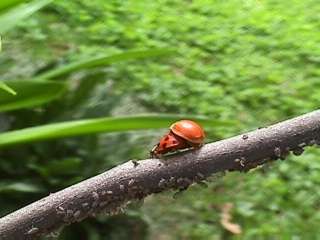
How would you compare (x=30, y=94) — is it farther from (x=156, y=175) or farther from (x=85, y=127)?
(x=156, y=175)

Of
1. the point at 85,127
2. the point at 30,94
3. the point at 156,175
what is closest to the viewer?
the point at 156,175

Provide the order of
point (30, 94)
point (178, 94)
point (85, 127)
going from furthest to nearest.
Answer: point (178, 94) < point (30, 94) < point (85, 127)

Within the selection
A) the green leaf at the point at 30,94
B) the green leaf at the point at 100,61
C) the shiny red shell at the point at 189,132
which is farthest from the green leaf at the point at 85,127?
the shiny red shell at the point at 189,132

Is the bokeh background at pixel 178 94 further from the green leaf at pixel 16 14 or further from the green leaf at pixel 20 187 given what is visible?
the green leaf at pixel 16 14

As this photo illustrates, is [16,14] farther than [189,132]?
Yes

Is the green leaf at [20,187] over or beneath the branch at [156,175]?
beneath

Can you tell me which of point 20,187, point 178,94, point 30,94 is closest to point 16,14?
point 30,94
